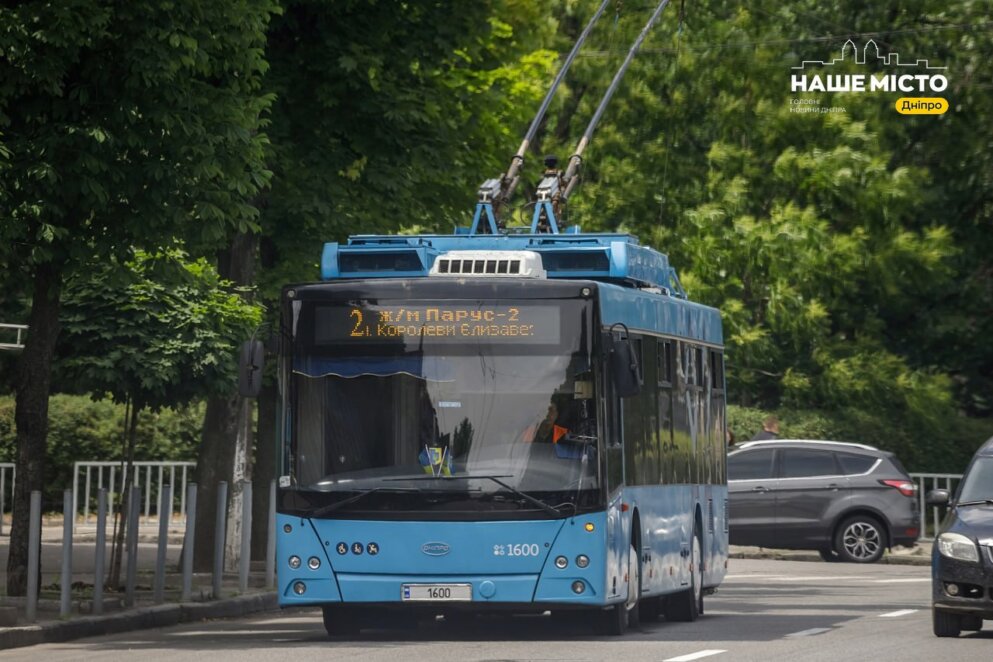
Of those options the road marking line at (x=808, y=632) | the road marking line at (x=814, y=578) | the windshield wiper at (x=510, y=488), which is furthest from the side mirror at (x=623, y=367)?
the road marking line at (x=814, y=578)

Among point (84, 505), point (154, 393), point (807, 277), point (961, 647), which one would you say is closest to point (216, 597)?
point (154, 393)

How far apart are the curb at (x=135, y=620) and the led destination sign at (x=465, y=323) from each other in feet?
10.4

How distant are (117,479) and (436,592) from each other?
19.4 metres

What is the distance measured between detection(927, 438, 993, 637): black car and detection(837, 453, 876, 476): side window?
14509mm

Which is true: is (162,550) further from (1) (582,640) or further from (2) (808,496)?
(2) (808,496)

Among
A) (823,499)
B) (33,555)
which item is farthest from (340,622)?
(823,499)

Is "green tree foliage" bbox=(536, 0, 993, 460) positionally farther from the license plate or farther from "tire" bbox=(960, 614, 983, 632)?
the license plate

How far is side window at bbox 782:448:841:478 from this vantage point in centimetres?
3162

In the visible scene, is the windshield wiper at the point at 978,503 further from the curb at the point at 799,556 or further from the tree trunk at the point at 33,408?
the curb at the point at 799,556

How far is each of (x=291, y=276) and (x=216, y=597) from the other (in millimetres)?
4815

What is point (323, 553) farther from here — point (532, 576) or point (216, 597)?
point (216, 597)

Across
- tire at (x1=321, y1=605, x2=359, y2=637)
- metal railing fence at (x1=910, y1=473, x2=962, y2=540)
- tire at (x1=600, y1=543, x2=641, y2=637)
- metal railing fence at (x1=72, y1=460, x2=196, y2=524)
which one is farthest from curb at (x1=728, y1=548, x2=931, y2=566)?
tire at (x1=321, y1=605, x2=359, y2=637)

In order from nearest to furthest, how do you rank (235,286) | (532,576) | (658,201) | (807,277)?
(532,576) < (235,286) < (807,277) < (658,201)

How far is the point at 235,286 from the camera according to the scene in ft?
76.4
